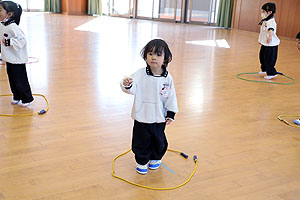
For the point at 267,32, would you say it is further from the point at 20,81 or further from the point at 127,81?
the point at 127,81

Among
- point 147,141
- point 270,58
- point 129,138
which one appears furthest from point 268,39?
point 147,141

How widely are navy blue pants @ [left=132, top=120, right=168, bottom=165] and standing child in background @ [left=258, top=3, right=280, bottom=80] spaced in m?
3.53

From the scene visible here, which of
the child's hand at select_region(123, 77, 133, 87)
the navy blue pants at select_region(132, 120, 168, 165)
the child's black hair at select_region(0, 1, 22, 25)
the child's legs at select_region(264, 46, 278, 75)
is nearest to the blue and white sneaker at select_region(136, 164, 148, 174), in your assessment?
the navy blue pants at select_region(132, 120, 168, 165)

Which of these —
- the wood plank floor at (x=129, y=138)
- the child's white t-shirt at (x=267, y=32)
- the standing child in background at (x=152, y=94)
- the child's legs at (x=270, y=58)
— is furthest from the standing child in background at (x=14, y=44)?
the child's legs at (x=270, y=58)

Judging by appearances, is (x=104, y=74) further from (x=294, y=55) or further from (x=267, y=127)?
(x=294, y=55)

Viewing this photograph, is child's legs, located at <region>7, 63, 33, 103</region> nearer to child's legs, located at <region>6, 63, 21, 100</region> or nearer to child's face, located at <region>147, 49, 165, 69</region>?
child's legs, located at <region>6, 63, 21, 100</region>

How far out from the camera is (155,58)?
225cm

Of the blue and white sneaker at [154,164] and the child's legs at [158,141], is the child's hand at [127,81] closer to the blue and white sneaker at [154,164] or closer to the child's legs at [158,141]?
the child's legs at [158,141]

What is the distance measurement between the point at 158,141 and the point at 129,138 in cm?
73

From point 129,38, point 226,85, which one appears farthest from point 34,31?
point 226,85

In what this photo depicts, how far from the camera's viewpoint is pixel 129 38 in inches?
377

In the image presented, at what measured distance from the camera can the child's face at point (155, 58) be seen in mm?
2250

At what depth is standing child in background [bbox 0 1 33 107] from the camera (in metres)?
3.45

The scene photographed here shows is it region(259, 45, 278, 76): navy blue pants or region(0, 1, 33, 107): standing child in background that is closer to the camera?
region(0, 1, 33, 107): standing child in background
